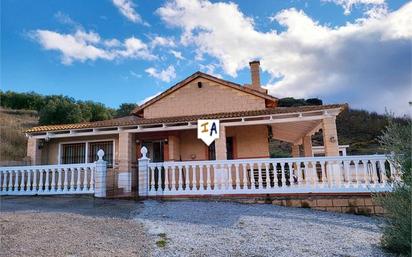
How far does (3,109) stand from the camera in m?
44.7

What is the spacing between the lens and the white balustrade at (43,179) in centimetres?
1120

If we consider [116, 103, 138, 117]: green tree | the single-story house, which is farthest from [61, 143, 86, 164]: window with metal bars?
[116, 103, 138, 117]: green tree

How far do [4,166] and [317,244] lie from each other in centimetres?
1234

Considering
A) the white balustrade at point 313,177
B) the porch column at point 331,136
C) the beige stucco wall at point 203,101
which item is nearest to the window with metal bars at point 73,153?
the beige stucco wall at point 203,101

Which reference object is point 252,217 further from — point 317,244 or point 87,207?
point 87,207

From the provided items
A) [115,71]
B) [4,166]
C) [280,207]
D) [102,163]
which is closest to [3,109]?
[115,71]

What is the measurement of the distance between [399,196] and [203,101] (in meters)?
11.0

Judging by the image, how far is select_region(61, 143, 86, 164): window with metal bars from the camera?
14742 millimetres

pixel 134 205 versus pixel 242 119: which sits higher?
pixel 242 119

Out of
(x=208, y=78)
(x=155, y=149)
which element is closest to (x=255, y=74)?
(x=208, y=78)

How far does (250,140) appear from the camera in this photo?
14125 millimetres

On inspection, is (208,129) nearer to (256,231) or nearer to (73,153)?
(256,231)

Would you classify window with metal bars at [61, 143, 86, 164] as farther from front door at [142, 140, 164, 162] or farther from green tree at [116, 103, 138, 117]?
green tree at [116, 103, 138, 117]

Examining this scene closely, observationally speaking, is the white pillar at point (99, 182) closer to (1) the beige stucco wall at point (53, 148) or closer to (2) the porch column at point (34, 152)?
(1) the beige stucco wall at point (53, 148)
